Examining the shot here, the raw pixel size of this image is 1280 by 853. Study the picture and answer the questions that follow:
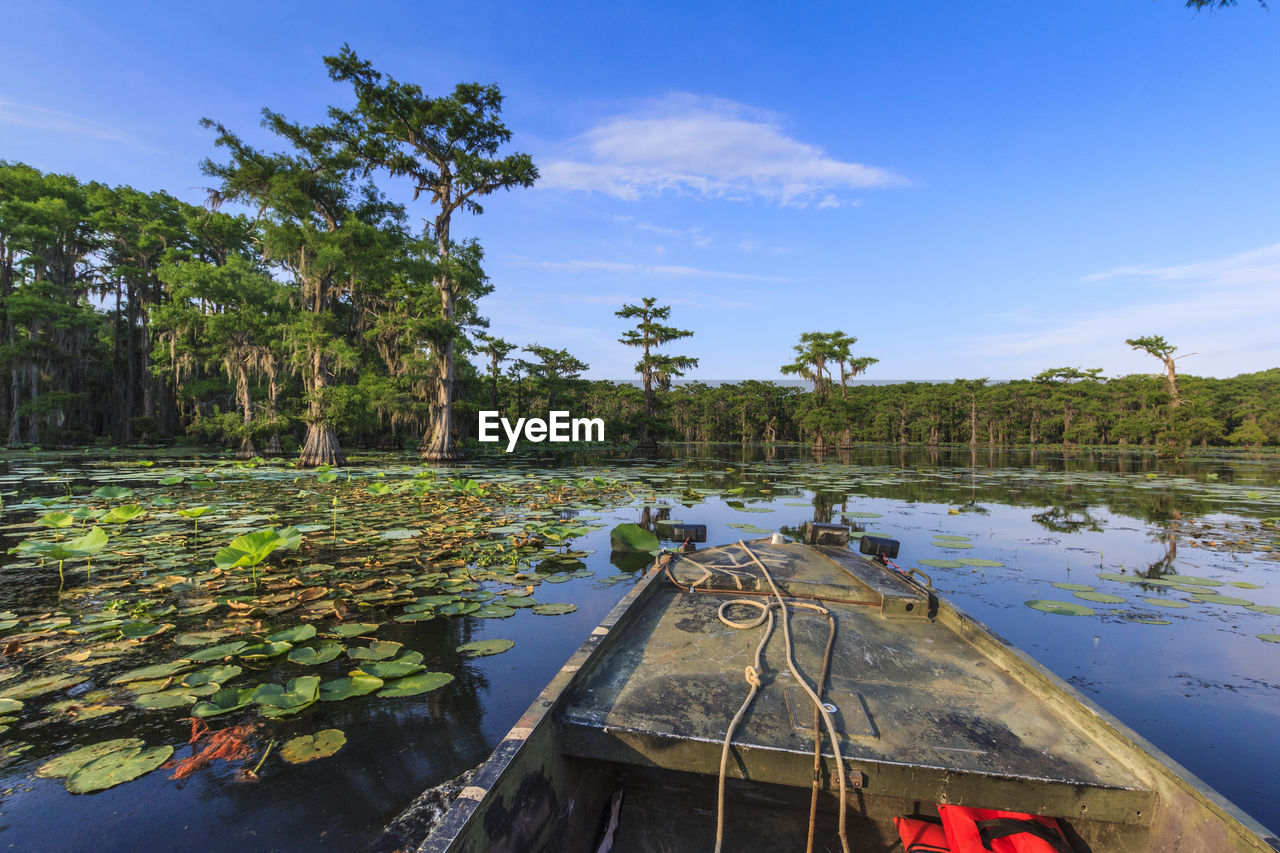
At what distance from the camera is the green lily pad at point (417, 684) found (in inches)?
107

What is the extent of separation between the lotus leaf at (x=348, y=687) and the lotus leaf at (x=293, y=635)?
1.97 feet

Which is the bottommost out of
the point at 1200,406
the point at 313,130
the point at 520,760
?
the point at 520,760

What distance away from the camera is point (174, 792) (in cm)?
199

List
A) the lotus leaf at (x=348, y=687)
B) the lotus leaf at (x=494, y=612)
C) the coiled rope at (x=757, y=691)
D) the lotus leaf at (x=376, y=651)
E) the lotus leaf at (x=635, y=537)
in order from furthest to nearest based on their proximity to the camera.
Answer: the lotus leaf at (x=635, y=537), the lotus leaf at (x=494, y=612), the lotus leaf at (x=376, y=651), the lotus leaf at (x=348, y=687), the coiled rope at (x=757, y=691)

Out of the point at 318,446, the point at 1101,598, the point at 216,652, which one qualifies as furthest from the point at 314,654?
the point at 318,446

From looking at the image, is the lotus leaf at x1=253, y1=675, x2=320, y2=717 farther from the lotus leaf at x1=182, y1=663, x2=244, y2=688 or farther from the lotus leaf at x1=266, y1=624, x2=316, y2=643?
the lotus leaf at x1=266, y1=624, x2=316, y2=643

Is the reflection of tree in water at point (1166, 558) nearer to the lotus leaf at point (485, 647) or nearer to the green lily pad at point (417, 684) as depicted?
the lotus leaf at point (485, 647)

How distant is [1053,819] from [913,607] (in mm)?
1309

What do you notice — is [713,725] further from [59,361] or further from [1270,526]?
[59,361]

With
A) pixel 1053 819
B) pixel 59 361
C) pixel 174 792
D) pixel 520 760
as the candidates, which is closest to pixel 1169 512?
pixel 1053 819

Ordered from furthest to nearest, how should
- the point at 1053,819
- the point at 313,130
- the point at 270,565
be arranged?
the point at 313,130 < the point at 270,565 < the point at 1053,819

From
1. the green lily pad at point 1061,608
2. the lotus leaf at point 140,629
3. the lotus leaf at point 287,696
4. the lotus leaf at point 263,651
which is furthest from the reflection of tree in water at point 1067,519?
the lotus leaf at point 140,629

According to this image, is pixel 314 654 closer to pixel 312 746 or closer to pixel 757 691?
pixel 312 746

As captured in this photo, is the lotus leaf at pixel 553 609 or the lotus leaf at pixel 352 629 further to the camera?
the lotus leaf at pixel 553 609
